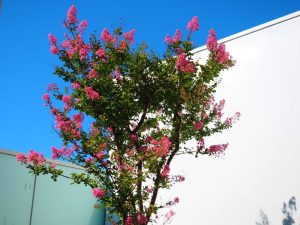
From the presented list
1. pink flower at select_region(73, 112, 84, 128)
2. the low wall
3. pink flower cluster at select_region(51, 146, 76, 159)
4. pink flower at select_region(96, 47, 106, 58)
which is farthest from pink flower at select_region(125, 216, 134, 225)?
the low wall

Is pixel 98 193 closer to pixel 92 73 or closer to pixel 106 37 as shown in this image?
pixel 92 73

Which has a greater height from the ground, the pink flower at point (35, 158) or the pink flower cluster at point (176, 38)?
the pink flower cluster at point (176, 38)

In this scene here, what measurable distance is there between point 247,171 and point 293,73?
2.77 m

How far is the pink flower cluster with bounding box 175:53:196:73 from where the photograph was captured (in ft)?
19.9

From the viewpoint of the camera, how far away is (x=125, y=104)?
6.48 meters

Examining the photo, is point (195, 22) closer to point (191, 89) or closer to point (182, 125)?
point (191, 89)

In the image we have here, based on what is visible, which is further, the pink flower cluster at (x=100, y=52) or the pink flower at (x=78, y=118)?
the pink flower at (x=78, y=118)

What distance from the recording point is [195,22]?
645cm

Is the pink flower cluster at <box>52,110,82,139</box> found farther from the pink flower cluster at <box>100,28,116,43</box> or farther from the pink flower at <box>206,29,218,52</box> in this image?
the pink flower at <box>206,29,218,52</box>

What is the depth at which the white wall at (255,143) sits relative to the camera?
28.1 feet

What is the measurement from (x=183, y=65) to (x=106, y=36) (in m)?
1.63

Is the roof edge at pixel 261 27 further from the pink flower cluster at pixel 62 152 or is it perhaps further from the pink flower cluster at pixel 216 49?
the pink flower cluster at pixel 62 152

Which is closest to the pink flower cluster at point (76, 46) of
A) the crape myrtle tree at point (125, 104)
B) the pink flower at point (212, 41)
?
the crape myrtle tree at point (125, 104)

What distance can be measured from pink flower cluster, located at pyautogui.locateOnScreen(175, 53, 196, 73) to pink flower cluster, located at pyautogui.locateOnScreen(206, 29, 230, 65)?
52 centimetres
